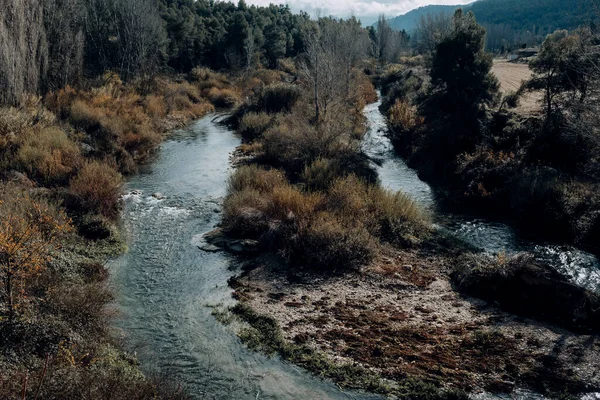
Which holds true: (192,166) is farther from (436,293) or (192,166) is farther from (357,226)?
(436,293)

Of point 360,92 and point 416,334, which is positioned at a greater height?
point 360,92

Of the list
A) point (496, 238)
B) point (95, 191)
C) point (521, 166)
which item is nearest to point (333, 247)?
point (496, 238)

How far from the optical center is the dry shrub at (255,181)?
18266mm

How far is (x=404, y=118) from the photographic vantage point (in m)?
31.9

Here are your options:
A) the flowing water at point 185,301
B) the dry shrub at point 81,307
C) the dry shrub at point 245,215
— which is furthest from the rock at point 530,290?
the dry shrub at point 81,307

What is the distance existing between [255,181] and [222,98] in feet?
93.9

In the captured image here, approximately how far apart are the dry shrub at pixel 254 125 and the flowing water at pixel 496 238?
8874 mm

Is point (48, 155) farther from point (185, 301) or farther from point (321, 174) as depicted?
point (321, 174)

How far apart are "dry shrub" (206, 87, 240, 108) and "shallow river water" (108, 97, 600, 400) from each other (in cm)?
2105

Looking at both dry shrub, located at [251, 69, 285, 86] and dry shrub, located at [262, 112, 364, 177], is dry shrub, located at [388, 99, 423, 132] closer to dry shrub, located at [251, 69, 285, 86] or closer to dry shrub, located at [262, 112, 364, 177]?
dry shrub, located at [262, 112, 364, 177]

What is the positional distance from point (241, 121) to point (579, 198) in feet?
74.9

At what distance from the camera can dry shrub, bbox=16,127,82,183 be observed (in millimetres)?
17828

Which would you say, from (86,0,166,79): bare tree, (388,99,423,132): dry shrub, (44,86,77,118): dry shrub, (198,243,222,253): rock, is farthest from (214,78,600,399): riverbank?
(86,0,166,79): bare tree

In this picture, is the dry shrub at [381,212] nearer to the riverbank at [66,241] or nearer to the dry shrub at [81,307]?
the riverbank at [66,241]
